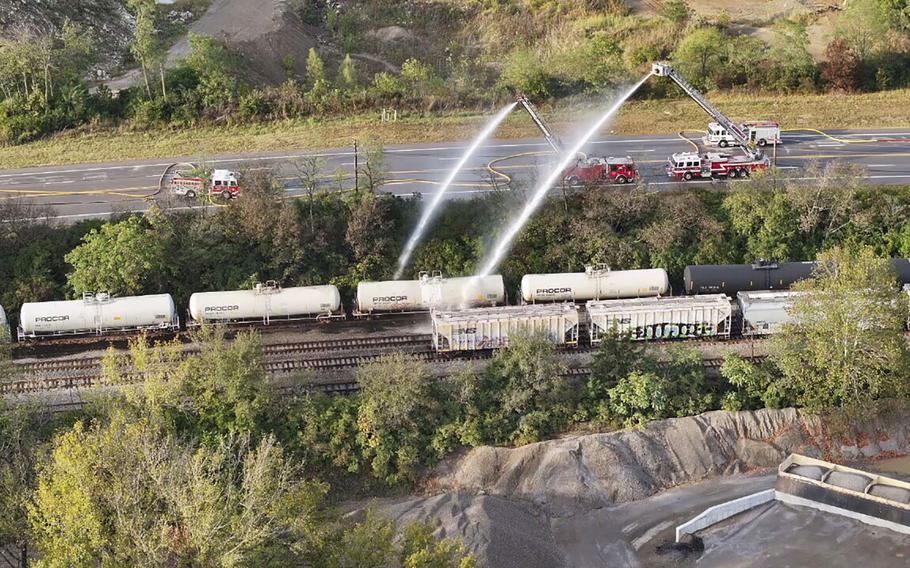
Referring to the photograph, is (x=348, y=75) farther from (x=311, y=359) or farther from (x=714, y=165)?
(x=311, y=359)

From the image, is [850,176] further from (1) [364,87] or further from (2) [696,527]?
(1) [364,87]

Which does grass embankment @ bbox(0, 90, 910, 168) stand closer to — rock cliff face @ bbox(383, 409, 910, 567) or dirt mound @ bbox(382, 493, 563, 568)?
rock cliff face @ bbox(383, 409, 910, 567)

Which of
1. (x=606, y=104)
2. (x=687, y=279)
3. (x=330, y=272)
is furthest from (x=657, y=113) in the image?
(x=330, y=272)

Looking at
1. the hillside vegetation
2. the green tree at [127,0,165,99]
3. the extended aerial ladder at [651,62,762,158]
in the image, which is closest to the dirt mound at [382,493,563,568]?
the extended aerial ladder at [651,62,762,158]

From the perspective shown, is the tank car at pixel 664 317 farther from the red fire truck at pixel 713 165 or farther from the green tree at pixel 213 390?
the green tree at pixel 213 390

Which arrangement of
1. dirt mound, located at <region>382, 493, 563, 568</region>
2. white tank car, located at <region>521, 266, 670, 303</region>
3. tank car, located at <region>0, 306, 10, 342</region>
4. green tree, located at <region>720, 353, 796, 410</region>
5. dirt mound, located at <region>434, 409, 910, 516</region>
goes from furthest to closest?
white tank car, located at <region>521, 266, 670, 303</region>
green tree, located at <region>720, 353, 796, 410</region>
tank car, located at <region>0, 306, 10, 342</region>
dirt mound, located at <region>434, 409, 910, 516</region>
dirt mound, located at <region>382, 493, 563, 568</region>

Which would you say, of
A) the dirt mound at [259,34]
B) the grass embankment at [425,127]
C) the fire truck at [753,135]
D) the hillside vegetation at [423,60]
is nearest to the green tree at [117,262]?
the grass embankment at [425,127]
